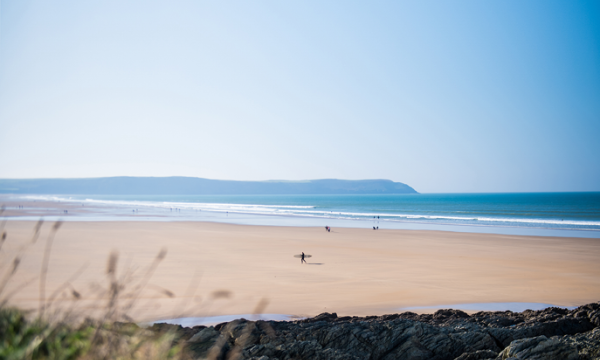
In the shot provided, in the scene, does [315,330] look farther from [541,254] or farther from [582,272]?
[541,254]

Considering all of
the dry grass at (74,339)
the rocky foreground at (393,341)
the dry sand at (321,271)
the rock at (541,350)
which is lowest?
the dry sand at (321,271)

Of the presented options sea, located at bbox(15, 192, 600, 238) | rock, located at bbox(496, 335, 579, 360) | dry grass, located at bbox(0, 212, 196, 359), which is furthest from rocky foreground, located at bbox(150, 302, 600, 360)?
sea, located at bbox(15, 192, 600, 238)

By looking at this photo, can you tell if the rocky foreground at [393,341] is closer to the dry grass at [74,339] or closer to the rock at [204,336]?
the rock at [204,336]

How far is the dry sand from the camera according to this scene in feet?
35.8

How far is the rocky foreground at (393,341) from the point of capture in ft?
17.4

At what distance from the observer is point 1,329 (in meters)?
2.10

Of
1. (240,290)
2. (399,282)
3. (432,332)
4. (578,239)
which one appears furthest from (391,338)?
(578,239)

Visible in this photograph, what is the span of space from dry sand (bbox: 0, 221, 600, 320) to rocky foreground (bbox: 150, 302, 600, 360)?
980mm

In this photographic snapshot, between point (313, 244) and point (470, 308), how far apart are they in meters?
14.2

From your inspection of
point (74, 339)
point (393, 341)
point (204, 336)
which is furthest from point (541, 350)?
point (74, 339)

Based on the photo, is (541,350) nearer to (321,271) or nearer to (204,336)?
(204,336)

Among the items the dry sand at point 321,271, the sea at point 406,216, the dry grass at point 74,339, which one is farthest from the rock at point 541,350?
the sea at point 406,216

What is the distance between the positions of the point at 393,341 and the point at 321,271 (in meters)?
9.55

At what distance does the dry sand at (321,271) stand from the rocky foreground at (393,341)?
980 millimetres
